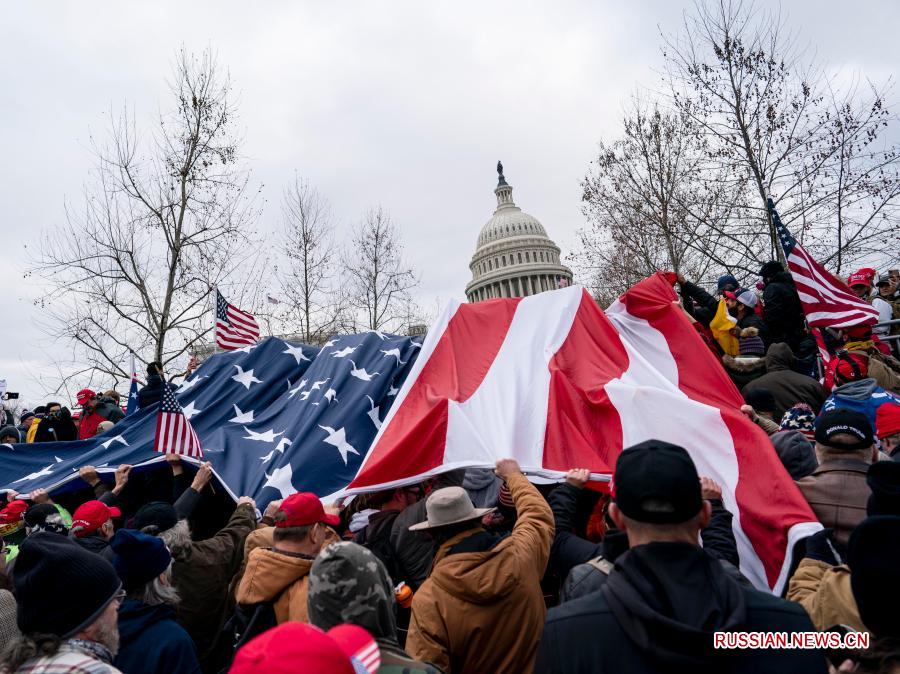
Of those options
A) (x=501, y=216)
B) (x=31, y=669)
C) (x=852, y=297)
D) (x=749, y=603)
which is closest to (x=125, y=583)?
(x=31, y=669)

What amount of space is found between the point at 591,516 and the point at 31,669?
2.93 m

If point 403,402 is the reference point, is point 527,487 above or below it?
below

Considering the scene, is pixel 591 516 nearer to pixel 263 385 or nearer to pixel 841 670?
pixel 841 670

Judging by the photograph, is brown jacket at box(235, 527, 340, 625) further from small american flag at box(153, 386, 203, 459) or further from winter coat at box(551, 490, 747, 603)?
small american flag at box(153, 386, 203, 459)

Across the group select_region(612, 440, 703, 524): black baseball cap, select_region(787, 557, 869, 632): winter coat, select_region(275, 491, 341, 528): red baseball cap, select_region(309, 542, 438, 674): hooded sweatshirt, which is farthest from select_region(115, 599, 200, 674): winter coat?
select_region(787, 557, 869, 632): winter coat

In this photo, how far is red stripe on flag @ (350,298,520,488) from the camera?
14.6ft

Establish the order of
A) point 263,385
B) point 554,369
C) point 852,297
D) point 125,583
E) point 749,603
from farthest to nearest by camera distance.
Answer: point 263,385
point 852,297
point 554,369
point 125,583
point 749,603

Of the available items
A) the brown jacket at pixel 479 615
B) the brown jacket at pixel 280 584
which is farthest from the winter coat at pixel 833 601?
the brown jacket at pixel 280 584

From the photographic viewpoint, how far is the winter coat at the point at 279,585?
302 centimetres

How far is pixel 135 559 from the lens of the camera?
9.14ft

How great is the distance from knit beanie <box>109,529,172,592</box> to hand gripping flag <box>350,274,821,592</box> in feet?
5.37

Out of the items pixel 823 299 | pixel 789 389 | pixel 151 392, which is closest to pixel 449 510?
pixel 789 389

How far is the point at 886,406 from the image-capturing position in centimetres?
411

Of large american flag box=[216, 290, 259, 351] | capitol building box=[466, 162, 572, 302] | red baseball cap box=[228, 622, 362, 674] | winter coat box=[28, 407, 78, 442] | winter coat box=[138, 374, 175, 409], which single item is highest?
capitol building box=[466, 162, 572, 302]
